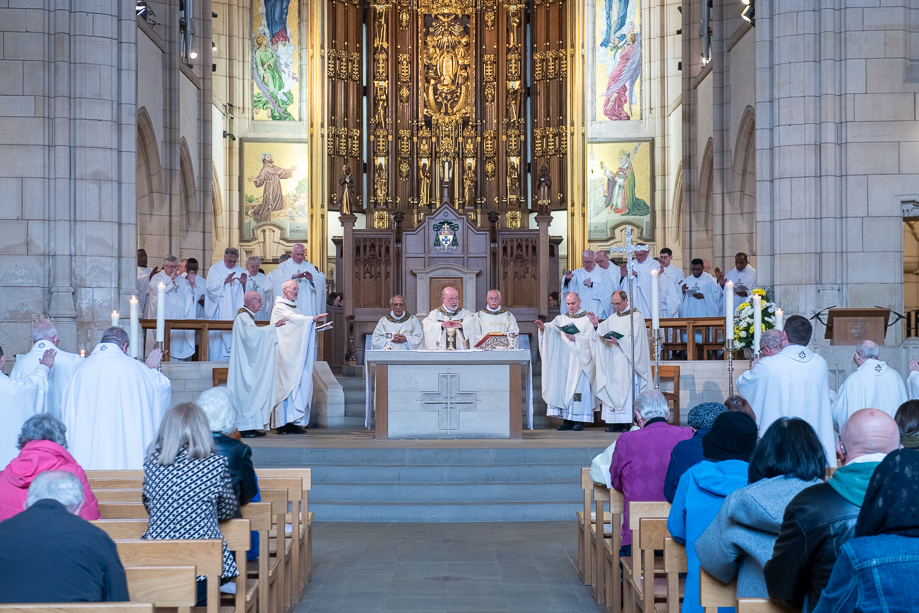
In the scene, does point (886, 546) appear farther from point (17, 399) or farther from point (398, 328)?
point (398, 328)

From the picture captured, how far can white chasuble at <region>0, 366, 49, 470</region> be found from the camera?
7.46 metres

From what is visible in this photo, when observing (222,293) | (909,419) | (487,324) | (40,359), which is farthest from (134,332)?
(222,293)

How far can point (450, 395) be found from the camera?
10.8 meters

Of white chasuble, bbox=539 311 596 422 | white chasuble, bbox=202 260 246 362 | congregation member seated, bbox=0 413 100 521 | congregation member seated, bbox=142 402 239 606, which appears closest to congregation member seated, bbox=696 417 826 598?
congregation member seated, bbox=142 402 239 606

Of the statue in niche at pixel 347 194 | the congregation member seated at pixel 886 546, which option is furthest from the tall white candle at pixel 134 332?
the statue in niche at pixel 347 194

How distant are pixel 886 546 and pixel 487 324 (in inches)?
377

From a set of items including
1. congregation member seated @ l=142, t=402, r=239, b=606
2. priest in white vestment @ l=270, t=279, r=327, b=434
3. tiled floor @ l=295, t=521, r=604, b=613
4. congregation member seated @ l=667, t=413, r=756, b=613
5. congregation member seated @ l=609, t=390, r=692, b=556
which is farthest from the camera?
priest in white vestment @ l=270, t=279, r=327, b=434

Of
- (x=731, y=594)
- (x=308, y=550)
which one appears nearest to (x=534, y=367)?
(x=308, y=550)

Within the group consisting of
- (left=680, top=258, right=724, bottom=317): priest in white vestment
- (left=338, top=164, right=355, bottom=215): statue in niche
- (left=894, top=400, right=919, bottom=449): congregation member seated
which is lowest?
(left=894, top=400, right=919, bottom=449): congregation member seated

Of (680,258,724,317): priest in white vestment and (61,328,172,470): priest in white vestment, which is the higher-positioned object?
(680,258,724,317): priest in white vestment

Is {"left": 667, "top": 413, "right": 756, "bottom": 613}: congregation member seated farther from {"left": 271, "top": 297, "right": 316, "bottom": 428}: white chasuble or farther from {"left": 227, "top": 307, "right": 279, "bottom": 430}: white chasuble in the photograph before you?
{"left": 271, "top": 297, "right": 316, "bottom": 428}: white chasuble

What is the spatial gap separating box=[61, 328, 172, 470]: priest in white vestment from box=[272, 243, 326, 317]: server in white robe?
5889mm

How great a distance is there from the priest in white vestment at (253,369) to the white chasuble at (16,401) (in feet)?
12.2

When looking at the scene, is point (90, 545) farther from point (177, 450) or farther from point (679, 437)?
point (679, 437)
